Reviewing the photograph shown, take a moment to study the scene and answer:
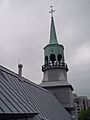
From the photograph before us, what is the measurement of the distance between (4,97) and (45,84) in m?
33.6

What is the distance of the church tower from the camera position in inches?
1858

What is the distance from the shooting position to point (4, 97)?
1455 cm

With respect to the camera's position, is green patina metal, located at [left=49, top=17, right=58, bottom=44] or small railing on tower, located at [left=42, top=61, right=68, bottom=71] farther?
green patina metal, located at [left=49, top=17, right=58, bottom=44]

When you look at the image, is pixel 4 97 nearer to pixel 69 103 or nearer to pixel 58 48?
pixel 69 103

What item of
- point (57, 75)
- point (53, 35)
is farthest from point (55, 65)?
point (53, 35)

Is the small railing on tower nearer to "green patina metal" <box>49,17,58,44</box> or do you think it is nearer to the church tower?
the church tower

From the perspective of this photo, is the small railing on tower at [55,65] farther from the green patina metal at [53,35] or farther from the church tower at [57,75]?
the green patina metal at [53,35]

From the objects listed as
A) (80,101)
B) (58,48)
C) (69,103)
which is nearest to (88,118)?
(69,103)

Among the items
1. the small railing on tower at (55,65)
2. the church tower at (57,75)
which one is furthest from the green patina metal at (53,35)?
the small railing on tower at (55,65)

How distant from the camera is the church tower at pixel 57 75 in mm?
47188

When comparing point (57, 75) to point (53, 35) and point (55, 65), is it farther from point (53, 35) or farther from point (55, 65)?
point (53, 35)

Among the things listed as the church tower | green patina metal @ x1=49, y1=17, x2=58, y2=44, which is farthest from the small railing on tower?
green patina metal @ x1=49, y1=17, x2=58, y2=44

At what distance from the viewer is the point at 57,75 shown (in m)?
48.9

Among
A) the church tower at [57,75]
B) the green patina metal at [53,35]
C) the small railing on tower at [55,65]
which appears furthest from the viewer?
the green patina metal at [53,35]
